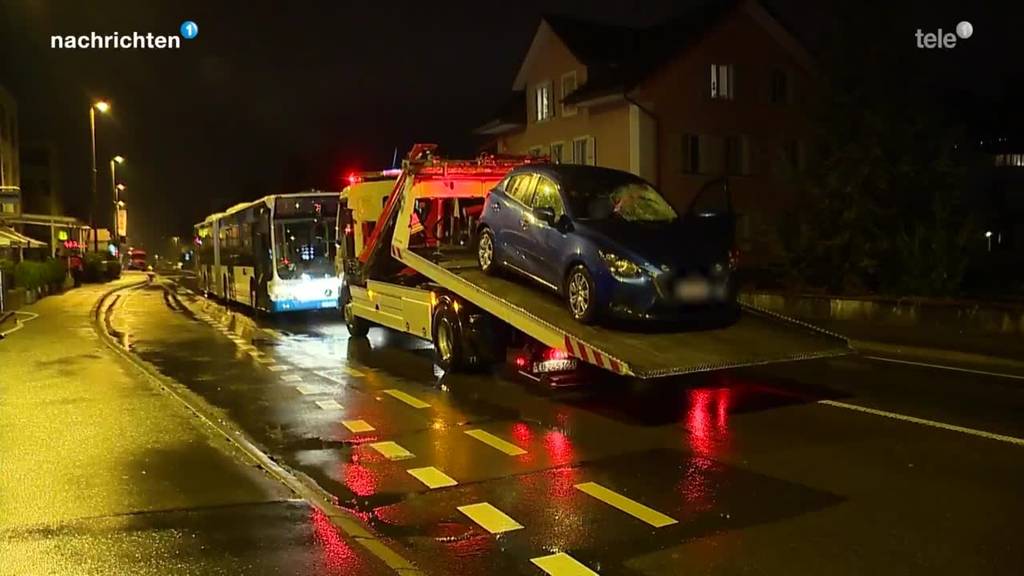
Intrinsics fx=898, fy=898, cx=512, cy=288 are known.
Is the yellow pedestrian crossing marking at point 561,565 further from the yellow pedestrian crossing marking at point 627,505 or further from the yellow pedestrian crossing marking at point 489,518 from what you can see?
the yellow pedestrian crossing marking at point 627,505

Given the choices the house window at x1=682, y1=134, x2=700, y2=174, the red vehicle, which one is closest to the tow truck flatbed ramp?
the house window at x1=682, y1=134, x2=700, y2=174

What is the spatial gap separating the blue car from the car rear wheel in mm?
11

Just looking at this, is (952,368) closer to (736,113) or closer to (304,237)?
(304,237)

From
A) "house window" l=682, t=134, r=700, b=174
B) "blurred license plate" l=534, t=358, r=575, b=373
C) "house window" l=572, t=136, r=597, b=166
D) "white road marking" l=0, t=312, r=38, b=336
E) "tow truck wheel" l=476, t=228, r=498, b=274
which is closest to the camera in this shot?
"blurred license plate" l=534, t=358, r=575, b=373

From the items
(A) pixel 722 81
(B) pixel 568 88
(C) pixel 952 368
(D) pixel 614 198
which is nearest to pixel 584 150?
(B) pixel 568 88

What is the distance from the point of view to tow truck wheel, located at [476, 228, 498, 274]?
11.7 m

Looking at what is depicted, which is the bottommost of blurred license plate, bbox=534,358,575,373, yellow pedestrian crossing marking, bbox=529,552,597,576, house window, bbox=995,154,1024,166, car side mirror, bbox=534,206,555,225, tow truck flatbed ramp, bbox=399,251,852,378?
yellow pedestrian crossing marking, bbox=529,552,597,576

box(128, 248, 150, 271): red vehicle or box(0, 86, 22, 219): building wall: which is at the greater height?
box(0, 86, 22, 219): building wall

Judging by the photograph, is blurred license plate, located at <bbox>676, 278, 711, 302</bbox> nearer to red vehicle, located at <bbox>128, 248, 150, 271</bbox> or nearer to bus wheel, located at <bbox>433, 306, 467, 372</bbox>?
bus wheel, located at <bbox>433, 306, 467, 372</bbox>

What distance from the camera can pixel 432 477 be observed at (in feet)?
24.1

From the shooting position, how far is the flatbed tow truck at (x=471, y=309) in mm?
9070

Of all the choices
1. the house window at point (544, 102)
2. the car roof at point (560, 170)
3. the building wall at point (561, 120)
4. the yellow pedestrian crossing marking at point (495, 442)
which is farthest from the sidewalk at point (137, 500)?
the house window at point (544, 102)

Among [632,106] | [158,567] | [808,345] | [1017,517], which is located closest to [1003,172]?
[632,106]

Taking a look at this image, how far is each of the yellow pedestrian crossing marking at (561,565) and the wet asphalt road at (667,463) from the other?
0.06 meters
